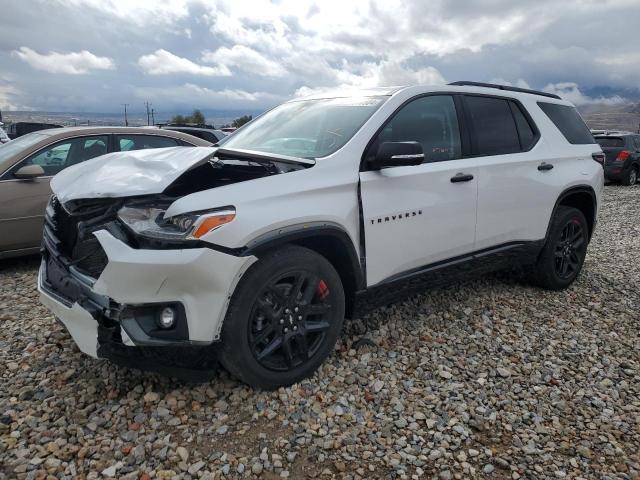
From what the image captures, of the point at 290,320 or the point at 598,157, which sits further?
the point at 598,157

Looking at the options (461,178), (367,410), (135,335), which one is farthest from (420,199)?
(135,335)

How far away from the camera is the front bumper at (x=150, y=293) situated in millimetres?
2402

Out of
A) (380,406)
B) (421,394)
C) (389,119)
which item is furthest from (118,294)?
(389,119)

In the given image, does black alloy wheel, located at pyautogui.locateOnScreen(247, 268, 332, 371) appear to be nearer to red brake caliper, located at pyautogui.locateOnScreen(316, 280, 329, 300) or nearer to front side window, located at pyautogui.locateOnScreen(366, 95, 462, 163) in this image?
red brake caliper, located at pyautogui.locateOnScreen(316, 280, 329, 300)

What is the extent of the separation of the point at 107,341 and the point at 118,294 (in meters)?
0.27

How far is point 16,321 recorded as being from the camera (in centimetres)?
388

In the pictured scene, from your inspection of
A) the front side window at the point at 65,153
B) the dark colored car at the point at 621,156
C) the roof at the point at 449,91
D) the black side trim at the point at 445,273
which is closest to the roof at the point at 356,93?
the roof at the point at 449,91

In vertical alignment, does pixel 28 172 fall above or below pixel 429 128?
below

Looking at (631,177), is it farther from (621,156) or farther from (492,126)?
(492,126)

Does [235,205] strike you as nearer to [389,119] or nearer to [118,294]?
[118,294]

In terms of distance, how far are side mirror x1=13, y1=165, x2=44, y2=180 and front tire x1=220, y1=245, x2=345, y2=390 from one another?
363 cm

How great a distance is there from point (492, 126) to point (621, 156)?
14083mm

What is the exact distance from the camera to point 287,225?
2.72m

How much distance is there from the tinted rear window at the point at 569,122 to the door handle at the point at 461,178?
1525 millimetres
